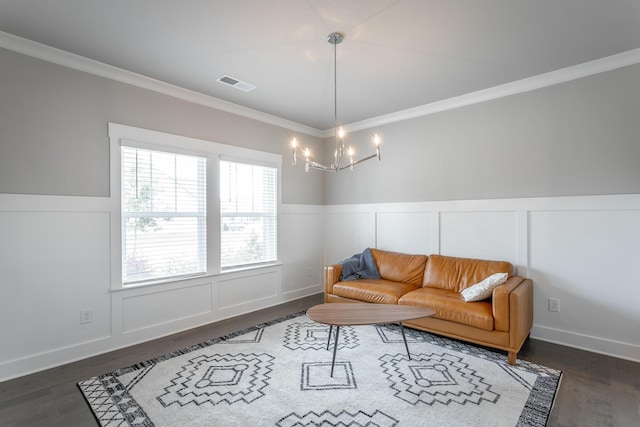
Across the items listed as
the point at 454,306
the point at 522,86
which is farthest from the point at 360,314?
the point at 522,86

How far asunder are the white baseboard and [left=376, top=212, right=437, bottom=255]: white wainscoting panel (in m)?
1.46

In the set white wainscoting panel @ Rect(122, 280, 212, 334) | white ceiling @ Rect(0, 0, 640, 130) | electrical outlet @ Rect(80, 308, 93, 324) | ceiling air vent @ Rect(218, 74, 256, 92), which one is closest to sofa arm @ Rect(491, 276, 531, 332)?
white ceiling @ Rect(0, 0, 640, 130)

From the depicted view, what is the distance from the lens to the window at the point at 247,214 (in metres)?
4.31

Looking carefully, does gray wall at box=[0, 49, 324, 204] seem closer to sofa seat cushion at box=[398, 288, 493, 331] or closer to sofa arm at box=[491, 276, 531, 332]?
sofa seat cushion at box=[398, 288, 493, 331]

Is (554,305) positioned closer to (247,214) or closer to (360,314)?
(360,314)

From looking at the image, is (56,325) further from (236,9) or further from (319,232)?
(319,232)

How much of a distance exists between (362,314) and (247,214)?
2307 mm

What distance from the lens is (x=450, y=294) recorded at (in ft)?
11.8

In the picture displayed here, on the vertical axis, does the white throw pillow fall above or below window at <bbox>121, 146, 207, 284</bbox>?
below

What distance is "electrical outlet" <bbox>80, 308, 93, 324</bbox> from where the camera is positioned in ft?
10.2

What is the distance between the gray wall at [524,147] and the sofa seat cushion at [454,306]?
1362 millimetres

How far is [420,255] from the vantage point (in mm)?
4383

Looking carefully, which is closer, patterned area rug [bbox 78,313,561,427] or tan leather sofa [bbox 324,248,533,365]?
patterned area rug [bbox 78,313,561,427]

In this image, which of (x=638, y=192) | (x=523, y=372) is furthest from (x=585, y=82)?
(x=523, y=372)
